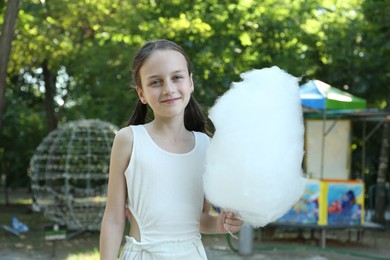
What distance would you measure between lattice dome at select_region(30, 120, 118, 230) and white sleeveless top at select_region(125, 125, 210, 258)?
8984 millimetres

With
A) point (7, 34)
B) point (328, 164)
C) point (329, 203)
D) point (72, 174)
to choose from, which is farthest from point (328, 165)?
point (7, 34)

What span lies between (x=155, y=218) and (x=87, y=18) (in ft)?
34.3

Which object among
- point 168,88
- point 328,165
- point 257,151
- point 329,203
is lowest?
point 329,203

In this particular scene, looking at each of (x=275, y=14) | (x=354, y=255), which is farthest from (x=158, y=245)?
(x=275, y=14)

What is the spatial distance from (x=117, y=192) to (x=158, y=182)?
15 centimetres

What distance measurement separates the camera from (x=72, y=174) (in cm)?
1262

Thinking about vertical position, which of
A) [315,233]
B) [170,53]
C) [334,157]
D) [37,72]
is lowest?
[315,233]

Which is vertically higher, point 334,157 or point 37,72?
point 37,72

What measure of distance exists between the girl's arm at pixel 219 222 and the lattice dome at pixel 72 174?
29.2 ft

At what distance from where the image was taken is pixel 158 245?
1.99 meters

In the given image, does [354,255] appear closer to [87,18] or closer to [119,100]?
[119,100]

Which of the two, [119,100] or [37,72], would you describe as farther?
[37,72]

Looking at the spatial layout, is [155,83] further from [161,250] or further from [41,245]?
[41,245]

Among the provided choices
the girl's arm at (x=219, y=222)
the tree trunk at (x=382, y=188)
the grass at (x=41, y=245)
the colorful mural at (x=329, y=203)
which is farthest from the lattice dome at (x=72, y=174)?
the girl's arm at (x=219, y=222)
